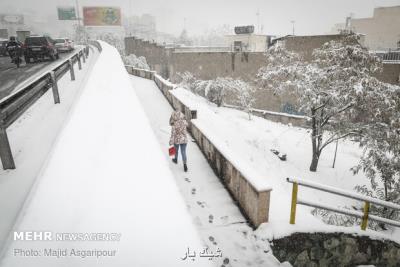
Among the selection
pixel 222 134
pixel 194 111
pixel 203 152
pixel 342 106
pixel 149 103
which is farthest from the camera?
pixel 342 106

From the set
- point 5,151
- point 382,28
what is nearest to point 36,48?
point 5,151

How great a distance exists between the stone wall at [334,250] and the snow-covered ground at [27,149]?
4.08 m

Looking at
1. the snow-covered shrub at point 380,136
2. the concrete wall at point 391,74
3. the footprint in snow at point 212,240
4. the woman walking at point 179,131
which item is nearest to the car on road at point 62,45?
the woman walking at point 179,131

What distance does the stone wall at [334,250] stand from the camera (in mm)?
5117

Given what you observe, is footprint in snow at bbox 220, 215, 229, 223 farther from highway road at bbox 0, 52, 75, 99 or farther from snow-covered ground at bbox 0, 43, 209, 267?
highway road at bbox 0, 52, 75, 99

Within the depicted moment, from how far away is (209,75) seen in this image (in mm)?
36750

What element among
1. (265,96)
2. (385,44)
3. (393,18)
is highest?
(393,18)

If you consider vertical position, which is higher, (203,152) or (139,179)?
(139,179)

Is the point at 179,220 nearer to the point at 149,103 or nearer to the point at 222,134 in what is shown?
the point at 222,134

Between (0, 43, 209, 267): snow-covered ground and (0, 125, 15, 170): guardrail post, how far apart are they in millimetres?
653

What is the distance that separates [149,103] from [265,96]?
68.6 feet

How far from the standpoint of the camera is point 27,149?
5.47 meters

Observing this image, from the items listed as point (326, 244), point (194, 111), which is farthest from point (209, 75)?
point (326, 244)

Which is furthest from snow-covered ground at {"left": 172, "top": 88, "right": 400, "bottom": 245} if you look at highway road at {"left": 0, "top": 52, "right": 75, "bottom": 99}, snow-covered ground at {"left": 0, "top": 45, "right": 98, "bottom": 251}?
highway road at {"left": 0, "top": 52, "right": 75, "bottom": 99}
